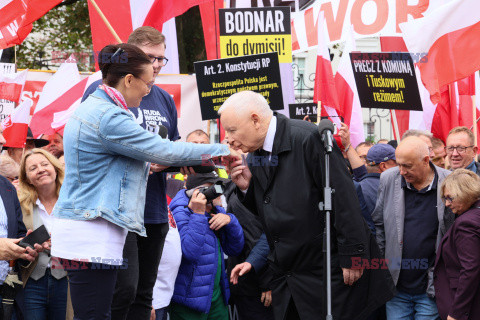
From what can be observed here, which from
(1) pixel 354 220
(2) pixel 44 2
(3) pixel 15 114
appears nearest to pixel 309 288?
(1) pixel 354 220

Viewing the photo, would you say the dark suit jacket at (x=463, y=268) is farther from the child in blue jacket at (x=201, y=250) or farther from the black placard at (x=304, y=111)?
the black placard at (x=304, y=111)

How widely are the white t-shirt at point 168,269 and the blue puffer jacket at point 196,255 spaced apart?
129 millimetres

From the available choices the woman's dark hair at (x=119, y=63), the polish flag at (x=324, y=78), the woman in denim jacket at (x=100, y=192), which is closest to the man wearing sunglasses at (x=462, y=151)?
the polish flag at (x=324, y=78)

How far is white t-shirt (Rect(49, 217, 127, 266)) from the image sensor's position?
393 cm

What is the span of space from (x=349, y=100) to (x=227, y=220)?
5091 mm

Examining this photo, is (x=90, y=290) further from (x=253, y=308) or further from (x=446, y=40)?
(x=446, y=40)

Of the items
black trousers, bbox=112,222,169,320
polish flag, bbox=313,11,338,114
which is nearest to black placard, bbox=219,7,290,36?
polish flag, bbox=313,11,338,114

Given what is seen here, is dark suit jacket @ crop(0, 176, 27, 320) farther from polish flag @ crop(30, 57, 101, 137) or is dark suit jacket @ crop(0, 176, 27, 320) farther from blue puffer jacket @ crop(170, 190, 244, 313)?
polish flag @ crop(30, 57, 101, 137)

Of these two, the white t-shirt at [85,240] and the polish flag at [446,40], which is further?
the polish flag at [446,40]

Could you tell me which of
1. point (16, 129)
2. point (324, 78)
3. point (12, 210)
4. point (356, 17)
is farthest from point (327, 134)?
point (356, 17)

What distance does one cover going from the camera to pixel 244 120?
4824 mm

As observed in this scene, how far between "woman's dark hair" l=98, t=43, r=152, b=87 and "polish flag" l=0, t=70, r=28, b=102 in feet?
21.9

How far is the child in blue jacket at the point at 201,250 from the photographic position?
256 inches

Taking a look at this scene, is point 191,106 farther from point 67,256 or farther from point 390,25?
point 67,256
